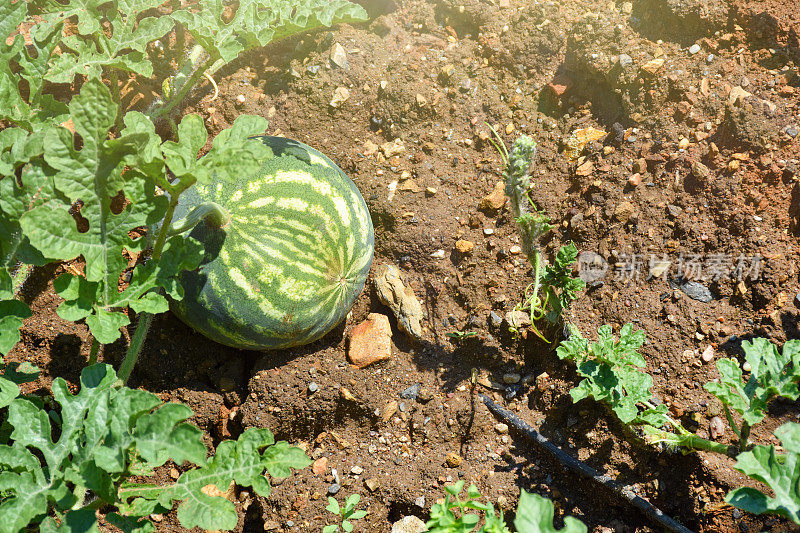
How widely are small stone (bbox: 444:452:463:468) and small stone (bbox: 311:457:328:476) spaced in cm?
58

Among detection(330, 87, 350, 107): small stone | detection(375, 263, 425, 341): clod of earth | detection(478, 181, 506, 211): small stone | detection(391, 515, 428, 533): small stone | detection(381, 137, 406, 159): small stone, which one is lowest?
detection(391, 515, 428, 533): small stone

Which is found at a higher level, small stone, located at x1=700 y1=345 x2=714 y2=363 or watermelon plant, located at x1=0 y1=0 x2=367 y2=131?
watermelon plant, located at x1=0 y1=0 x2=367 y2=131

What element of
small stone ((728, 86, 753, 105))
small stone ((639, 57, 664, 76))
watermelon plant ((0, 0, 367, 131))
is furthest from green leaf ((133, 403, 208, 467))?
small stone ((728, 86, 753, 105))

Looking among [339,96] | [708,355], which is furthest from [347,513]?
[339,96]

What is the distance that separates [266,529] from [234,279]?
1182 millimetres

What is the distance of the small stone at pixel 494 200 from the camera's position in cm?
332

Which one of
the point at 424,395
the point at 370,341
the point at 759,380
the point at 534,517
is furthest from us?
the point at 370,341

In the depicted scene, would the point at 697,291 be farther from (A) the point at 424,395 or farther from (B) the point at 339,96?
(B) the point at 339,96

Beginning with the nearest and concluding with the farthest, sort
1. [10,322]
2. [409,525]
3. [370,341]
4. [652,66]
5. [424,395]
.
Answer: [10,322], [409,525], [424,395], [370,341], [652,66]

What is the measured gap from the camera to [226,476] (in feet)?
7.34

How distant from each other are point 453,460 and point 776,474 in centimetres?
136

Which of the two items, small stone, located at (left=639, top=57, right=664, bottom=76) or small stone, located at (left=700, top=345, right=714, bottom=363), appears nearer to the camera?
small stone, located at (left=700, top=345, right=714, bottom=363)

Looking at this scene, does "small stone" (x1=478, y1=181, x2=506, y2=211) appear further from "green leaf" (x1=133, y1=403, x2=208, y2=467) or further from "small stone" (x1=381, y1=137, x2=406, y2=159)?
"green leaf" (x1=133, y1=403, x2=208, y2=467)

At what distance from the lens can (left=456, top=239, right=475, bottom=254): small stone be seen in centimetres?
324
